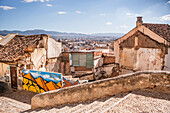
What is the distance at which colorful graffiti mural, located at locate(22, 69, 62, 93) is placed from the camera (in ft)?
38.2

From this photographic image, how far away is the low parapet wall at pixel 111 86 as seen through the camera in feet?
16.4

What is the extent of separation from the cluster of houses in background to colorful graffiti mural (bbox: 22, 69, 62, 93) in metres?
0.23

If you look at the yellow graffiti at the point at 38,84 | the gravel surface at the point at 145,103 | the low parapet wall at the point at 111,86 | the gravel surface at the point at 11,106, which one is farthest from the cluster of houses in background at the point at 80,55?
the gravel surface at the point at 145,103

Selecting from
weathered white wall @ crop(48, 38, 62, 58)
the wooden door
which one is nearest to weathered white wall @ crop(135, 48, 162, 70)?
weathered white wall @ crop(48, 38, 62, 58)

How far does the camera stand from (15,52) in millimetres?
15398

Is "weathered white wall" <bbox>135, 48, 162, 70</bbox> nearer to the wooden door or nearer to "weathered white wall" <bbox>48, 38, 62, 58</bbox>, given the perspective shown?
"weathered white wall" <bbox>48, 38, 62, 58</bbox>

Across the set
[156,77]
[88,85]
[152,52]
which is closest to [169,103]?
[156,77]

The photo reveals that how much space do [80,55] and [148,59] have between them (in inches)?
372

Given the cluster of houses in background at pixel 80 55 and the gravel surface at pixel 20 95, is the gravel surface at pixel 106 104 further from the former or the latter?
the gravel surface at pixel 20 95

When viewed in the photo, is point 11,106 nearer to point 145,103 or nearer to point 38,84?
point 38,84

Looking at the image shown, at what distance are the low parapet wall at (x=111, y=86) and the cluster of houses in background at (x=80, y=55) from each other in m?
5.73

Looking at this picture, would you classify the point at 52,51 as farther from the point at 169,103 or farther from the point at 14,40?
the point at 169,103

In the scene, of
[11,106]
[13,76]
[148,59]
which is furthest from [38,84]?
[148,59]

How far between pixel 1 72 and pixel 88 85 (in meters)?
12.3
